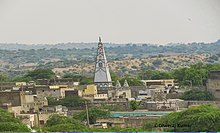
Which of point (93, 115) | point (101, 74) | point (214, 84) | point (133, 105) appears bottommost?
point (133, 105)

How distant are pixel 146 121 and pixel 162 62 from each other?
280 feet

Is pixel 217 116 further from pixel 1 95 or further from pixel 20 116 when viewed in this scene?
pixel 1 95

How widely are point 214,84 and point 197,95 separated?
2.40m

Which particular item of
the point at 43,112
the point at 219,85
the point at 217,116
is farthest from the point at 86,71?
the point at 217,116

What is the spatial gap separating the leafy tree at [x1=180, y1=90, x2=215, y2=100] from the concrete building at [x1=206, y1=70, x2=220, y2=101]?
0.41 meters

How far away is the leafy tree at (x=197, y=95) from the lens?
163ft

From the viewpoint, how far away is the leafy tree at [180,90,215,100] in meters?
49.7

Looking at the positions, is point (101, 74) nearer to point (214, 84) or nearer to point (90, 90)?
point (90, 90)

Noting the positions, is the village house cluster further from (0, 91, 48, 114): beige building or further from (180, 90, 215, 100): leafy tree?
(180, 90, 215, 100): leafy tree

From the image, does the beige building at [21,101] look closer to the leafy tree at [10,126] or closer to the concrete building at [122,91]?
the concrete building at [122,91]

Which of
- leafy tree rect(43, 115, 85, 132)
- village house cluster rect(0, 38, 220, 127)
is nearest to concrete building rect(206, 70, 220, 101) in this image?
village house cluster rect(0, 38, 220, 127)

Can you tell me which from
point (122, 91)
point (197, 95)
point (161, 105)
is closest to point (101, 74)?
point (122, 91)

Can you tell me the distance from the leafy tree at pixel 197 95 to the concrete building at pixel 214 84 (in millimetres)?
412

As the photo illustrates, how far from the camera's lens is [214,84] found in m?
51.9
